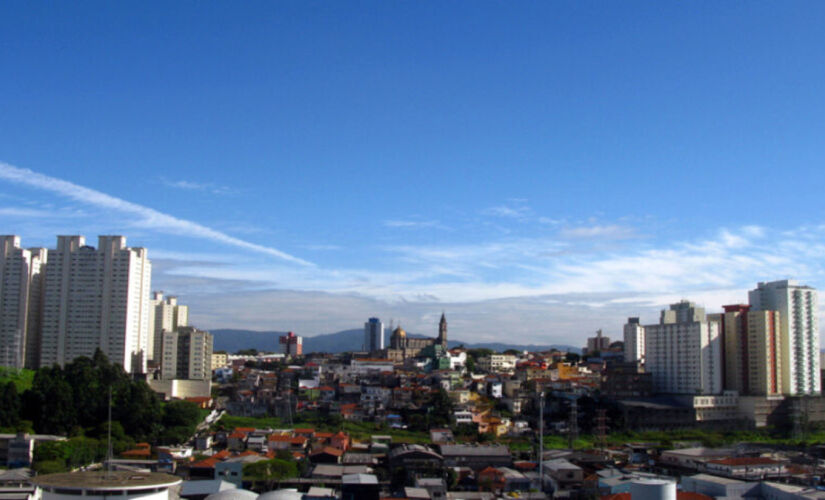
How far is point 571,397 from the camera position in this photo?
89.8 feet

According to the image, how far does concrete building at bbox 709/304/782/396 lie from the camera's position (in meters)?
29.5

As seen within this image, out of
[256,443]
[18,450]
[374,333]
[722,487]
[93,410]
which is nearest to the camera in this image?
[722,487]

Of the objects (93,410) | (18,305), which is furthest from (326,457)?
(18,305)

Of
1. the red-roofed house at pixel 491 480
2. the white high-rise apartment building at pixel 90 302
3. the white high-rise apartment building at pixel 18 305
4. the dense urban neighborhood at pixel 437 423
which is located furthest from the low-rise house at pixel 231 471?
the white high-rise apartment building at pixel 18 305

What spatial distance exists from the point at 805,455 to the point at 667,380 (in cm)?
1031

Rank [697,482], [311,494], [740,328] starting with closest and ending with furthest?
[311,494] < [697,482] < [740,328]

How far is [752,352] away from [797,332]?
1.86m

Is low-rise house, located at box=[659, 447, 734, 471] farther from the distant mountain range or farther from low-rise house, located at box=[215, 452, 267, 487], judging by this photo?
the distant mountain range

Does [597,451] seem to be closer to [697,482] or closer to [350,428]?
[697,482]

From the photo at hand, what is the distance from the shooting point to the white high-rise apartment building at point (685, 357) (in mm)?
29984

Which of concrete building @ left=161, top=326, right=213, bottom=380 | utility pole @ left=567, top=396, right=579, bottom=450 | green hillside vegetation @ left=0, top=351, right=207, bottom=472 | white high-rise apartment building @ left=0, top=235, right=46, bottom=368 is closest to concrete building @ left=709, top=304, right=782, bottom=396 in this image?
utility pole @ left=567, top=396, right=579, bottom=450

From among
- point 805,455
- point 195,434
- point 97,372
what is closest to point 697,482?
point 805,455

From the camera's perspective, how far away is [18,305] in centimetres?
2800

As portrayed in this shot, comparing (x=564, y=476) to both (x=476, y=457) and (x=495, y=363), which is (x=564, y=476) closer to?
(x=476, y=457)
